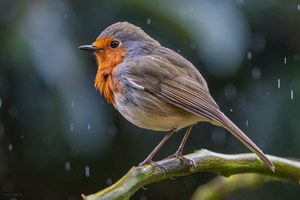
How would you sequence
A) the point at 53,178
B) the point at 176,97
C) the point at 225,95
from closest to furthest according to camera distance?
1. the point at 176,97
2. the point at 225,95
3. the point at 53,178

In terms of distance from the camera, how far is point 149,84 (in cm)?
325

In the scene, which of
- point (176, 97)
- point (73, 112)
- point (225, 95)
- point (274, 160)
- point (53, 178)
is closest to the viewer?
point (274, 160)

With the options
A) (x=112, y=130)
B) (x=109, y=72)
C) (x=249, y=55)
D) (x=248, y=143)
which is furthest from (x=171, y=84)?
(x=249, y=55)

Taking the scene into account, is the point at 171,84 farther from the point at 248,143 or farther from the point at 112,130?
the point at 112,130

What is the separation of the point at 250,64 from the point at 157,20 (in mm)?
625

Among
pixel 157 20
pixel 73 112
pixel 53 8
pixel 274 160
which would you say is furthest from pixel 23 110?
pixel 274 160

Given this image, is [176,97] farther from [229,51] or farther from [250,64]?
[250,64]

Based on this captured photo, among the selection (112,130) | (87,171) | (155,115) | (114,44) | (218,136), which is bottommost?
(87,171)

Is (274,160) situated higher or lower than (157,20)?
lower

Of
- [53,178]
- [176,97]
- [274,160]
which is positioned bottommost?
[53,178]

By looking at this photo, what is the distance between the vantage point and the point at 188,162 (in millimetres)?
2691

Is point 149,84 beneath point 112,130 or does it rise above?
above

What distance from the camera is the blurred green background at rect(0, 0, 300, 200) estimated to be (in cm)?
378

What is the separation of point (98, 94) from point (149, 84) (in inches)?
27.3
